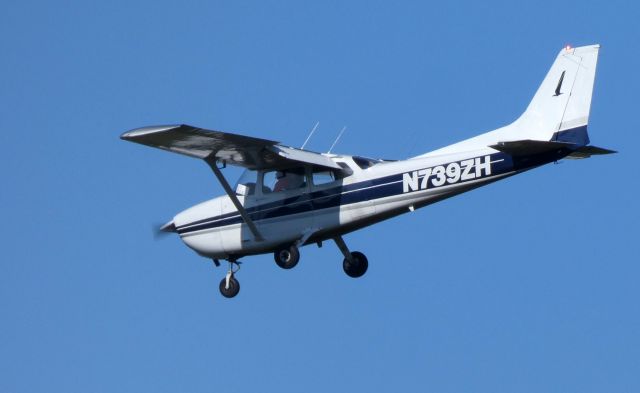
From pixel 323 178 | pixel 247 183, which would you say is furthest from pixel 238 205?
pixel 323 178

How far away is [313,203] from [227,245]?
2.03m

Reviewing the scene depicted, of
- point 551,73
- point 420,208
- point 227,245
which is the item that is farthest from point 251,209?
point 551,73

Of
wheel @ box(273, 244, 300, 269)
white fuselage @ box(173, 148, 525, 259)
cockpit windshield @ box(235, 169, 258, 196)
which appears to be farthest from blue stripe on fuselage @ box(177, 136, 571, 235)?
wheel @ box(273, 244, 300, 269)

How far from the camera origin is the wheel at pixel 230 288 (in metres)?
37.8

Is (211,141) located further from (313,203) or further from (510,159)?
(510,159)

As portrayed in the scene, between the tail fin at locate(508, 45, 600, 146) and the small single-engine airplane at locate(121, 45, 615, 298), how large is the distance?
0.7 inches

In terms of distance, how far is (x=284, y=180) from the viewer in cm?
3712

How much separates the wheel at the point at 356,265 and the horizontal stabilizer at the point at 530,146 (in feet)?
13.5

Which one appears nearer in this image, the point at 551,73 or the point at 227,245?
the point at 551,73

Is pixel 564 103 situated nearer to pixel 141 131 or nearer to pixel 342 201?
pixel 342 201

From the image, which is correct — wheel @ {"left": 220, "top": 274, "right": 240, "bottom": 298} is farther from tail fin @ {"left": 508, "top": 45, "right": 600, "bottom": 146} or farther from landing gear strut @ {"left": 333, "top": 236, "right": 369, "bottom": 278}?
tail fin @ {"left": 508, "top": 45, "right": 600, "bottom": 146}

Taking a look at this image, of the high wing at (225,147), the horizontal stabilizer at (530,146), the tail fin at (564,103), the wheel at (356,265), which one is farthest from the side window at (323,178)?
the horizontal stabilizer at (530,146)

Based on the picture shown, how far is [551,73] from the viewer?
116ft

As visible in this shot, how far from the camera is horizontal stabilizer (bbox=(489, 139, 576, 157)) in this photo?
114 feet
